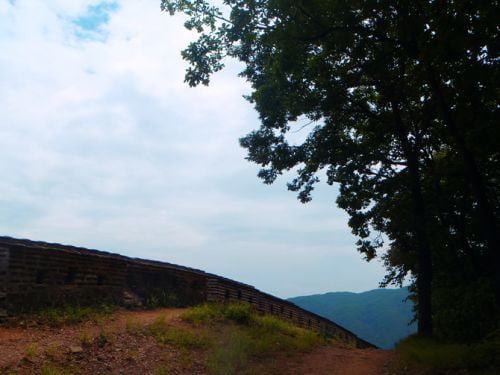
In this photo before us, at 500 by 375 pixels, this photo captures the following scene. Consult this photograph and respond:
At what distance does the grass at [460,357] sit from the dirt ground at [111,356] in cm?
81

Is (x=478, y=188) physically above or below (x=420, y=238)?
below

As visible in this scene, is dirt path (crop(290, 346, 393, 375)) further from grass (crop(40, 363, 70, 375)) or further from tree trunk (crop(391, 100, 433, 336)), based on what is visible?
grass (crop(40, 363, 70, 375))

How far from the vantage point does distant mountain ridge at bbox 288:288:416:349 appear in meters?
95.4

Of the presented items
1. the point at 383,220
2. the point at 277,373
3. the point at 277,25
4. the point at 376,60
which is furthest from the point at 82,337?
the point at 383,220

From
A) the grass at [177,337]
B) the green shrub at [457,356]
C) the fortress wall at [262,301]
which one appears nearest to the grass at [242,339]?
the grass at [177,337]

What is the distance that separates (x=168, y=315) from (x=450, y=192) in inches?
443

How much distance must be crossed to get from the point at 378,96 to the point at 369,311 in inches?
3753

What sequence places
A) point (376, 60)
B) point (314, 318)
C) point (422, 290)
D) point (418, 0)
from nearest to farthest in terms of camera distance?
point (418, 0) → point (376, 60) → point (422, 290) → point (314, 318)

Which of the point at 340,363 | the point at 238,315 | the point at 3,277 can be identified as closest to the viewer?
the point at 3,277

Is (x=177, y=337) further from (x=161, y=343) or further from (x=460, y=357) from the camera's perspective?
(x=460, y=357)

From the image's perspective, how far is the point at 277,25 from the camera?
33.8ft

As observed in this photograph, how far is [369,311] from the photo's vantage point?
Result: 342 feet

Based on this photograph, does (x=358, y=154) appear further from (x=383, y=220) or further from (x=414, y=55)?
(x=414, y=55)

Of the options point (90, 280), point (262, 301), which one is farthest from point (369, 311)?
point (90, 280)
